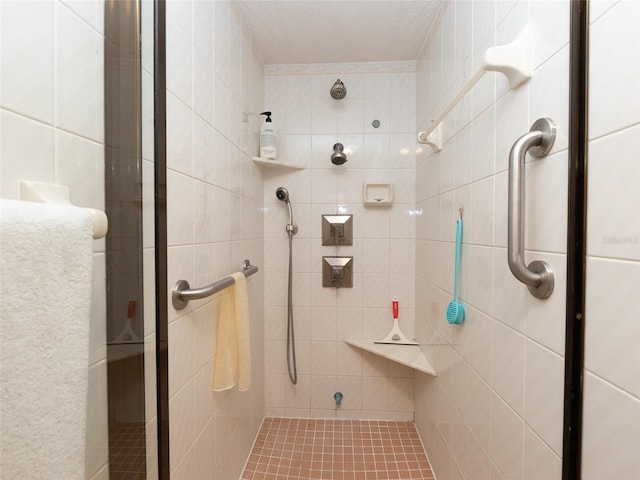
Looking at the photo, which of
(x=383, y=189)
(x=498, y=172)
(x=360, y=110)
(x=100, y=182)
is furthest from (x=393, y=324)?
(x=100, y=182)

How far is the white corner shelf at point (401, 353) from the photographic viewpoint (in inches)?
60.4

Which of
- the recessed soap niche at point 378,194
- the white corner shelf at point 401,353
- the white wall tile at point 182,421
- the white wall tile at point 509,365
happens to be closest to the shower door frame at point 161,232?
the white wall tile at point 182,421

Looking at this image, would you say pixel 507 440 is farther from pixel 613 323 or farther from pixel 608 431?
pixel 613 323

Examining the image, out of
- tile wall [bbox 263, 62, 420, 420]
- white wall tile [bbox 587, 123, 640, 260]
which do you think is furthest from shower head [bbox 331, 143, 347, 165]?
white wall tile [bbox 587, 123, 640, 260]

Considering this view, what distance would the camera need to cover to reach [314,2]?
1337 millimetres

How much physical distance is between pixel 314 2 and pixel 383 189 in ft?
3.30

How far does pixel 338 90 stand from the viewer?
174 cm

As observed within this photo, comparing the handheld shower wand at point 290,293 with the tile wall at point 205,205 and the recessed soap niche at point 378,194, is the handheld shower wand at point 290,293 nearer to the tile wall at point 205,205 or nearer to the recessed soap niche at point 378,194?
the tile wall at point 205,205

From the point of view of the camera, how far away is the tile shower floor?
143 cm

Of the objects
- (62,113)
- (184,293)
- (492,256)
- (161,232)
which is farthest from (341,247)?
(62,113)

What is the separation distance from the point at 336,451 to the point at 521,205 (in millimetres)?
1570

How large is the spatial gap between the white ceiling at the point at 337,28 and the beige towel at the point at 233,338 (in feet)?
4.12

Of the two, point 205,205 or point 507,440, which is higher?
point 205,205

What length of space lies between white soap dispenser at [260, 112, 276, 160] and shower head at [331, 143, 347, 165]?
0.35 m
